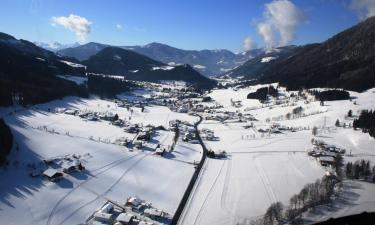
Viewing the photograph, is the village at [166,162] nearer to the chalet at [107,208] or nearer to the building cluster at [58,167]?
the building cluster at [58,167]

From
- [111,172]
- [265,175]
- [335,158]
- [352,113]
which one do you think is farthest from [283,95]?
[111,172]

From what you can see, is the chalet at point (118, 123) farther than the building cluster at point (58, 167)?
Yes

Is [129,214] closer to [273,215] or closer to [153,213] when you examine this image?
[153,213]

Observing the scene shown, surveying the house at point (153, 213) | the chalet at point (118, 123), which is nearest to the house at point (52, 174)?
the house at point (153, 213)

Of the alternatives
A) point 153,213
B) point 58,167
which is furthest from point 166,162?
point 153,213

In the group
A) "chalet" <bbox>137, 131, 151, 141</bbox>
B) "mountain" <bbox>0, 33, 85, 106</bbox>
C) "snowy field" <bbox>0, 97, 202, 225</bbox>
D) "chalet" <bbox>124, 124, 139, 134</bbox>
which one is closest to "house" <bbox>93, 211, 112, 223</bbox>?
"snowy field" <bbox>0, 97, 202, 225</bbox>

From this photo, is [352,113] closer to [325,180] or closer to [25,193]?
[325,180]

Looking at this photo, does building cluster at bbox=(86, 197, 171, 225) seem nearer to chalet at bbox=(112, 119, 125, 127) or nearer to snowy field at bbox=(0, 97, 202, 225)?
snowy field at bbox=(0, 97, 202, 225)
